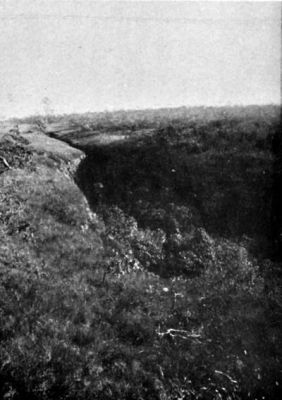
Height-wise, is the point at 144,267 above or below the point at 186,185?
below

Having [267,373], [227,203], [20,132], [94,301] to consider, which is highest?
[20,132]

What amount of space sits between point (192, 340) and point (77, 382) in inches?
126

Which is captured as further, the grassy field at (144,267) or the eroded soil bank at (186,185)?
the eroded soil bank at (186,185)

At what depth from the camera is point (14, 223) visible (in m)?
12.3

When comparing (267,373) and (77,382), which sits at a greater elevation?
(77,382)

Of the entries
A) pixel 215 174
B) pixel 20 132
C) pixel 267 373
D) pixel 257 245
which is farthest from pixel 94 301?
pixel 20 132

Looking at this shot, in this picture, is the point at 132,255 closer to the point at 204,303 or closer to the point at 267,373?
the point at 204,303

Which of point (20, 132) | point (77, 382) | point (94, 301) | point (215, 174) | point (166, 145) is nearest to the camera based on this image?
point (77, 382)

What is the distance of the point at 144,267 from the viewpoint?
1273 centimetres

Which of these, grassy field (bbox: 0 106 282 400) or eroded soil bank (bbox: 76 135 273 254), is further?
eroded soil bank (bbox: 76 135 273 254)

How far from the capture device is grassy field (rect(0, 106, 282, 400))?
349 inches

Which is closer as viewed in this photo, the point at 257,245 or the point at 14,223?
the point at 14,223

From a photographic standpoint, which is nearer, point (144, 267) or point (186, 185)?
point (144, 267)

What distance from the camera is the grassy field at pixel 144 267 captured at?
887cm
